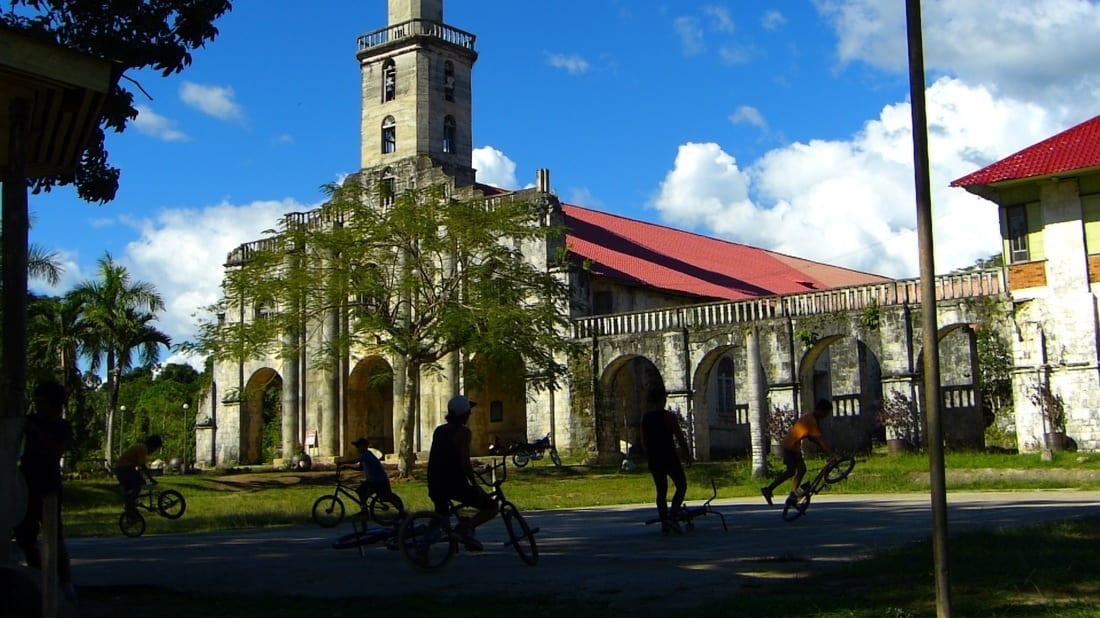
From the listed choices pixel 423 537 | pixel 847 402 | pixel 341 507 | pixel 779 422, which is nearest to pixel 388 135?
pixel 847 402

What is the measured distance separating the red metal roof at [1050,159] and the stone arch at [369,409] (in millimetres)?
22957

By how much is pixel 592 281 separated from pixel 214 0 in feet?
86.5

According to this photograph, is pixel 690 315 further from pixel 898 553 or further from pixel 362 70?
pixel 898 553

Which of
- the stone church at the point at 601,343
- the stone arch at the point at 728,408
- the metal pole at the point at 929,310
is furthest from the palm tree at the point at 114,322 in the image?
the metal pole at the point at 929,310

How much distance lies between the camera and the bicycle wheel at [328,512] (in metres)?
17.3

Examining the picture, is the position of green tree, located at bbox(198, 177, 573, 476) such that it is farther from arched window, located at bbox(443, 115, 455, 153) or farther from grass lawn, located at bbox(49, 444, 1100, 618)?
grass lawn, located at bbox(49, 444, 1100, 618)

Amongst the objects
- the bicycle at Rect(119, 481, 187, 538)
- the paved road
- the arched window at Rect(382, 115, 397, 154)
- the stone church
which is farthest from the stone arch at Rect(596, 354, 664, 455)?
the paved road

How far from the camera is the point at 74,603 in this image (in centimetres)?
802

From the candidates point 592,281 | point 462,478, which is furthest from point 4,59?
point 592,281

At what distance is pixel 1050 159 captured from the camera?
93.7ft

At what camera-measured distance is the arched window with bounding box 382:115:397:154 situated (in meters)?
45.5

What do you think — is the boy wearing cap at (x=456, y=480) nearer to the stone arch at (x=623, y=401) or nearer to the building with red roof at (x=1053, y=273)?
the building with red roof at (x=1053, y=273)

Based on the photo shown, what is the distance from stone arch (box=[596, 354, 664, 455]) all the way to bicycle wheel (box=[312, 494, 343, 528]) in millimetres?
20621

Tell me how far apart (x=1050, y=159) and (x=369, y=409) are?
2693 centimetres
